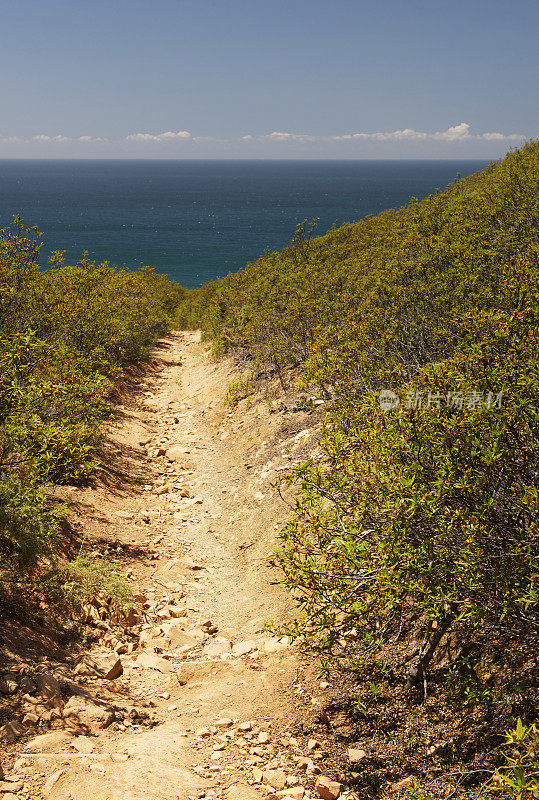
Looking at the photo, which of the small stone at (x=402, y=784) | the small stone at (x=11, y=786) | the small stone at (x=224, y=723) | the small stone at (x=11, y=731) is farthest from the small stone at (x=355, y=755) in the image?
the small stone at (x=11, y=731)

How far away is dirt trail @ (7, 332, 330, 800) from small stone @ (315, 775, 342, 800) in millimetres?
206

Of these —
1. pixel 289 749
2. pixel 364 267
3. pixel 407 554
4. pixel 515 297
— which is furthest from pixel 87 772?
pixel 364 267

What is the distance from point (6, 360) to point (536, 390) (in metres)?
6.93

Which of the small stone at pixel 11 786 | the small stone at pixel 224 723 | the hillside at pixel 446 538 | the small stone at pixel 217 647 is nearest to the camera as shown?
the small stone at pixel 11 786

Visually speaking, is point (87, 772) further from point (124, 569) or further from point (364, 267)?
point (364, 267)

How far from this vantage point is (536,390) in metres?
4.33

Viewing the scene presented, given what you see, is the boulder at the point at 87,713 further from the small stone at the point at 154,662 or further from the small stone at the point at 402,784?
the small stone at the point at 402,784

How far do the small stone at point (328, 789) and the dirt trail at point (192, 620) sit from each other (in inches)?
8.1

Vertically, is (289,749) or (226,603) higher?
(289,749)

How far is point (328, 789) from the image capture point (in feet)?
15.4

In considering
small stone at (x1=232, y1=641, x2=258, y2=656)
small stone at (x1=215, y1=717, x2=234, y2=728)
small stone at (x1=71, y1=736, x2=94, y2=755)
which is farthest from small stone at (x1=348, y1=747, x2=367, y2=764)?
small stone at (x1=71, y1=736, x2=94, y2=755)

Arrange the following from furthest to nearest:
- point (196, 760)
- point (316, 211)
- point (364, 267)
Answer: point (316, 211)
point (364, 267)
point (196, 760)

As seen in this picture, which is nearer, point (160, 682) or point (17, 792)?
point (17, 792)

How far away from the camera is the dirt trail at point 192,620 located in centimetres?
496
